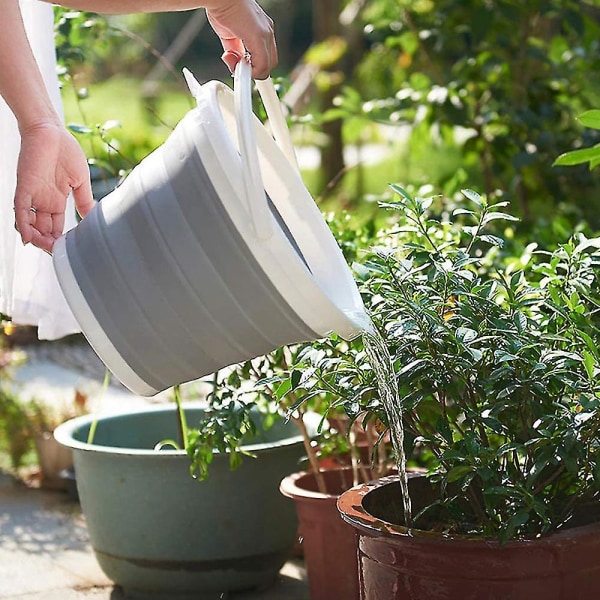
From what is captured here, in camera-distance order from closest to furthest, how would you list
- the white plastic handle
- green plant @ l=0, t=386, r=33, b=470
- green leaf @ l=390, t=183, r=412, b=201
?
the white plastic handle, green leaf @ l=390, t=183, r=412, b=201, green plant @ l=0, t=386, r=33, b=470

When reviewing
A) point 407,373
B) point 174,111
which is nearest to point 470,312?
point 407,373

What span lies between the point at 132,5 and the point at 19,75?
0.21 metres

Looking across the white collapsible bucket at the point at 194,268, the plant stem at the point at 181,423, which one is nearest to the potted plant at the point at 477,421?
the white collapsible bucket at the point at 194,268

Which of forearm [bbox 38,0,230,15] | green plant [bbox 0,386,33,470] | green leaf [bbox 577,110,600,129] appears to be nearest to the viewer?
forearm [bbox 38,0,230,15]

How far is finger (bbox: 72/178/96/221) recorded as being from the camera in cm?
177

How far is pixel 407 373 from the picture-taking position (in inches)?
69.9

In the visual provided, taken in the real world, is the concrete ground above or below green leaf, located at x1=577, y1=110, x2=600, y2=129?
below

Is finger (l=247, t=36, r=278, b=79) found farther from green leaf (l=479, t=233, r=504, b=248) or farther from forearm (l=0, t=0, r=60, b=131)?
green leaf (l=479, t=233, r=504, b=248)

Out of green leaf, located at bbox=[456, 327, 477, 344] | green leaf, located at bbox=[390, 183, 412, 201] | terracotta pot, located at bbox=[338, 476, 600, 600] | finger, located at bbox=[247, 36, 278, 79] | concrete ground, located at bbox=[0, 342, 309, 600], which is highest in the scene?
finger, located at bbox=[247, 36, 278, 79]

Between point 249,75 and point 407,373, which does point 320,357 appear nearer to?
point 407,373

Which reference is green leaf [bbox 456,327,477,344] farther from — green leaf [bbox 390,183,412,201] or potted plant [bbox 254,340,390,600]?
potted plant [bbox 254,340,390,600]

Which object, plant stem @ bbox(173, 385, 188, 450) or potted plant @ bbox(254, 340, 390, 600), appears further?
plant stem @ bbox(173, 385, 188, 450)

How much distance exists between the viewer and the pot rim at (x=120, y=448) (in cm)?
246

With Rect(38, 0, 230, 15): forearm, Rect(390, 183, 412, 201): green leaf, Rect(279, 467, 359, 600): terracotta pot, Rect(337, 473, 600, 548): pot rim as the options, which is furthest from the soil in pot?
Rect(38, 0, 230, 15): forearm
